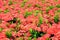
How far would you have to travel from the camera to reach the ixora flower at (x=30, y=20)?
27.5ft

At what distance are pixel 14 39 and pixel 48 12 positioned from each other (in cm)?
295

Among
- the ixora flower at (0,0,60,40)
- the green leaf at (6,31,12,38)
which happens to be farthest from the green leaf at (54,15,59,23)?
the green leaf at (6,31,12,38)

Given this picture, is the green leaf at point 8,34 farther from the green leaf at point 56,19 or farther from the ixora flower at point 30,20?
the green leaf at point 56,19

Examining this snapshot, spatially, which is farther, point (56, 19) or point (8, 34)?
point (56, 19)

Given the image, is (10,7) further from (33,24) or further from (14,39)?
(14,39)

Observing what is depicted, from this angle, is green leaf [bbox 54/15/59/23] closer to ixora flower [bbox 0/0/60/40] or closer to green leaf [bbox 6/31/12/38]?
ixora flower [bbox 0/0/60/40]

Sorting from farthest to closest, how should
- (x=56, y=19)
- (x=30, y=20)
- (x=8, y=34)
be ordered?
(x=30, y=20) → (x=56, y=19) → (x=8, y=34)

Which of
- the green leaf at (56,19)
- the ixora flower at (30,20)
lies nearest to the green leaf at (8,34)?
the ixora flower at (30,20)

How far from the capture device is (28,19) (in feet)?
31.8

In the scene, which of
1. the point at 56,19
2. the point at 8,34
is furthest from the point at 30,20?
the point at 8,34

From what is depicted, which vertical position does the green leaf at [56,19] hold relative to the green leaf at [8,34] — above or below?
above

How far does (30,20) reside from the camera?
9.53 meters

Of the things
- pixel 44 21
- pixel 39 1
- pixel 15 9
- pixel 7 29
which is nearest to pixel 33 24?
pixel 44 21

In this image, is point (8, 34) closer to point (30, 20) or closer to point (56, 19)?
point (30, 20)
